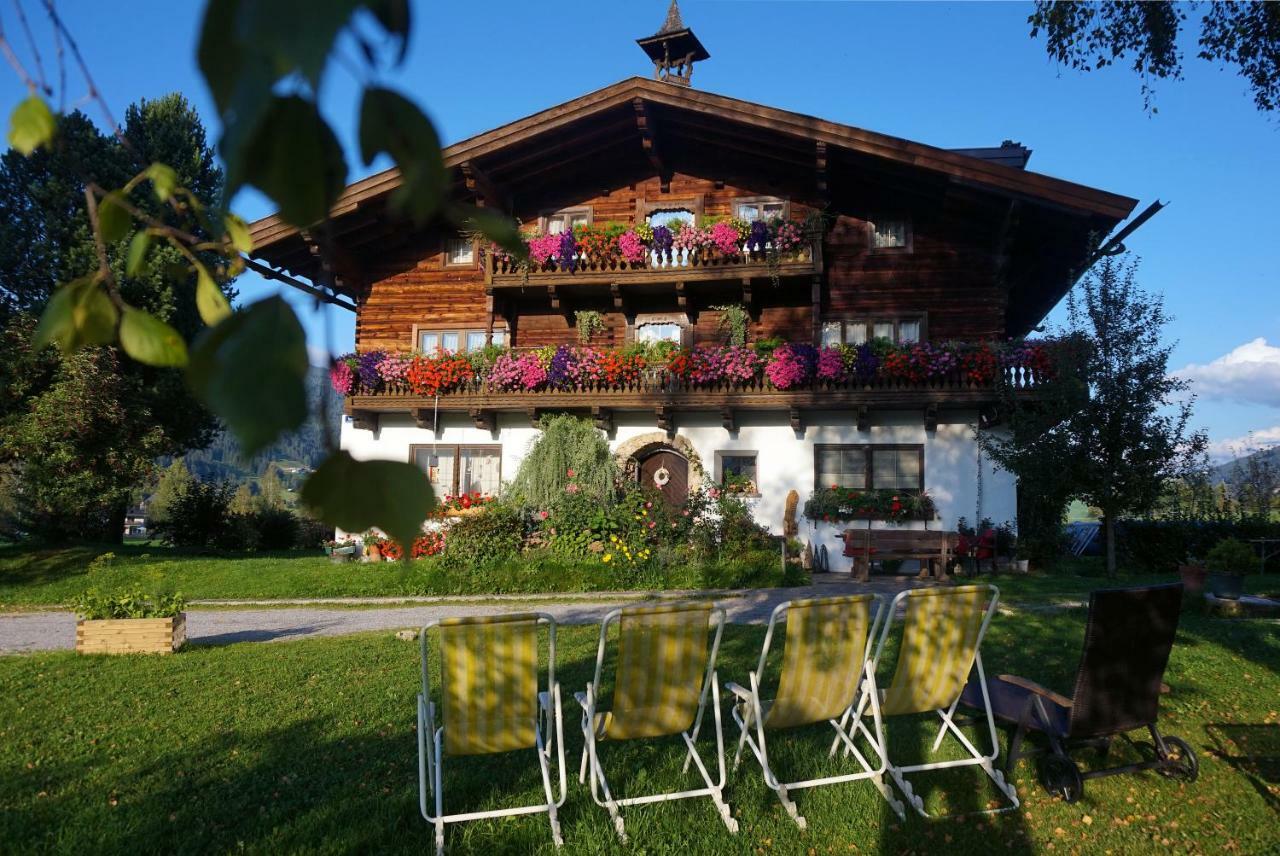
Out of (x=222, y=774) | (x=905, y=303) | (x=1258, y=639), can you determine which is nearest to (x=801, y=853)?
(x=222, y=774)

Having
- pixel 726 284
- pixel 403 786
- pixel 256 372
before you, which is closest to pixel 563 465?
pixel 726 284

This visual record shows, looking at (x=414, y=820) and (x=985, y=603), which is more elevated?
(x=985, y=603)

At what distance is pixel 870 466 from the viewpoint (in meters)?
16.0

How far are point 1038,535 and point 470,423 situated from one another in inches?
437

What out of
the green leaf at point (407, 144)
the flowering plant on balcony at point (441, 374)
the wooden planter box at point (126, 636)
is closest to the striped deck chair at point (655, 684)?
the green leaf at point (407, 144)

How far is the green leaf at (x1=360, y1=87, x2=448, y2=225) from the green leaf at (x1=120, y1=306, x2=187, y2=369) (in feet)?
1.29

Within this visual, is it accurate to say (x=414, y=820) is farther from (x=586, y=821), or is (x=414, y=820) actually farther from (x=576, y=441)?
(x=576, y=441)

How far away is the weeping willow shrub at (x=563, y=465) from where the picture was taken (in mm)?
15633

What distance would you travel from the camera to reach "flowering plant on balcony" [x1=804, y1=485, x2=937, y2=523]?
50.5 feet

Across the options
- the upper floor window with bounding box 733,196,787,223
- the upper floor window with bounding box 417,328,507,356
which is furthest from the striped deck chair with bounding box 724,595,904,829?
the upper floor window with bounding box 417,328,507,356

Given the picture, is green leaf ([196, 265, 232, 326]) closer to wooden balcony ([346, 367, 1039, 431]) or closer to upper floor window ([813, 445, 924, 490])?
wooden balcony ([346, 367, 1039, 431])

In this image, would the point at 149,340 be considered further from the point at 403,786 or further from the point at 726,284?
the point at 726,284

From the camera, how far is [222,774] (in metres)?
4.76

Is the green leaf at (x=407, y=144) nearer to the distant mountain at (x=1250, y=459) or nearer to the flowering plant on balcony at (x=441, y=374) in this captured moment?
the flowering plant on balcony at (x=441, y=374)
